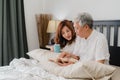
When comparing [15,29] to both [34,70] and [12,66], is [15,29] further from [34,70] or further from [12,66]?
[34,70]

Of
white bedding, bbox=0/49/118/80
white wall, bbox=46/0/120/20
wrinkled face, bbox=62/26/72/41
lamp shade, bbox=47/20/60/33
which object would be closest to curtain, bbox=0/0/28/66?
lamp shade, bbox=47/20/60/33

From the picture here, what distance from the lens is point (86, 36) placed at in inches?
70.7

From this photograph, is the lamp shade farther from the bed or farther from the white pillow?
the white pillow

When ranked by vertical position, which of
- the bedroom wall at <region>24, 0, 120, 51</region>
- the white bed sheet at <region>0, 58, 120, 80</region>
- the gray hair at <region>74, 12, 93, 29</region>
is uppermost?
the bedroom wall at <region>24, 0, 120, 51</region>

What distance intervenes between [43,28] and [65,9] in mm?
617

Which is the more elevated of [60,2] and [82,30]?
[60,2]

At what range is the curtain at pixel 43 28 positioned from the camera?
3682 millimetres

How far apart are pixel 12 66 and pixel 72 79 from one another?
0.82 meters

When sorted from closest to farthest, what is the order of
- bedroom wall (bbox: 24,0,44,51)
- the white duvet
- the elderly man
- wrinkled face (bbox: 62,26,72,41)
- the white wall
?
the white duvet < the elderly man < wrinkled face (bbox: 62,26,72,41) < the white wall < bedroom wall (bbox: 24,0,44,51)

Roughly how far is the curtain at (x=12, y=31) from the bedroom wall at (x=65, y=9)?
0.29m

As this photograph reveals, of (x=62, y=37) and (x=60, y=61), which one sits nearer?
(x=60, y=61)

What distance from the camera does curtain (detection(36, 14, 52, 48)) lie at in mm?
3682

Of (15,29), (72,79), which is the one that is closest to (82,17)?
(72,79)

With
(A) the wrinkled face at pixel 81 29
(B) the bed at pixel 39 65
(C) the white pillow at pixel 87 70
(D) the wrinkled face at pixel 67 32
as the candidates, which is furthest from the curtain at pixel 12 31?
(C) the white pillow at pixel 87 70
